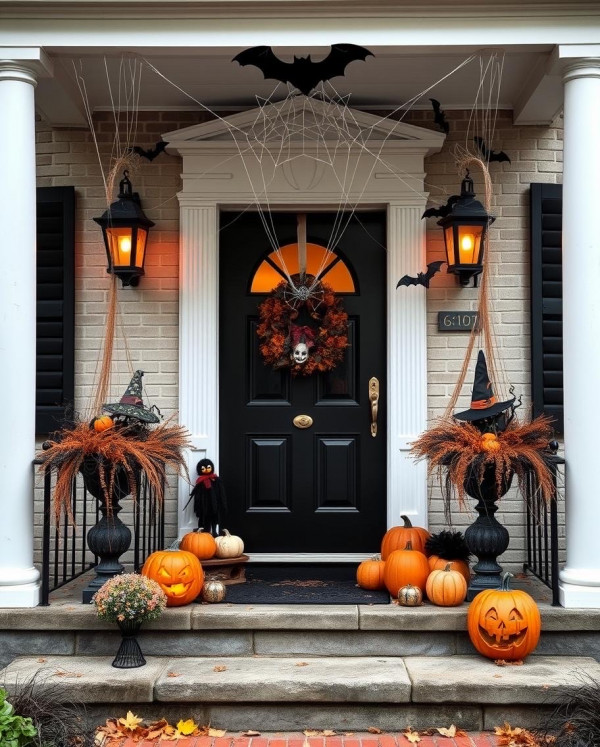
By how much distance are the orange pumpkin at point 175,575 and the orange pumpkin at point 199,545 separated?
0.45 metres

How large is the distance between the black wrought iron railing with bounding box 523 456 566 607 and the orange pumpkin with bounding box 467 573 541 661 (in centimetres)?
36

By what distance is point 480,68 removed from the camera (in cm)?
534

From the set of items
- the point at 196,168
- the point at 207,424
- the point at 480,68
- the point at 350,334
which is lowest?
the point at 207,424

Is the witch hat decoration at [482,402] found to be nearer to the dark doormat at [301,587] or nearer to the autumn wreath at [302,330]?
the dark doormat at [301,587]

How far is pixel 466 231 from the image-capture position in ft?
18.2

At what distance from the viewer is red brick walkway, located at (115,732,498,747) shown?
13.4ft

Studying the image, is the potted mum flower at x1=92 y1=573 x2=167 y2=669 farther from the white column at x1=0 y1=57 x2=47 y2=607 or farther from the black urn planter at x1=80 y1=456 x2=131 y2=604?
the white column at x1=0 y1=57 x2=47 y2=607

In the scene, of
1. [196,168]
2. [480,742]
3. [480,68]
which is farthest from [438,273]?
[480,742]

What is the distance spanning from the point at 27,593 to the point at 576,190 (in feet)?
11.6

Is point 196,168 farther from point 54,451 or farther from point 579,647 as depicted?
point 579,647

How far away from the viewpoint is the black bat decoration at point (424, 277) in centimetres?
565

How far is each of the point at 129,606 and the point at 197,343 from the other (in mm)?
2016

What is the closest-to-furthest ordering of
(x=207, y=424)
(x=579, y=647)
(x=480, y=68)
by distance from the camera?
(x=579, y=647) < (x=480, y=68) < (x=207, y=424)

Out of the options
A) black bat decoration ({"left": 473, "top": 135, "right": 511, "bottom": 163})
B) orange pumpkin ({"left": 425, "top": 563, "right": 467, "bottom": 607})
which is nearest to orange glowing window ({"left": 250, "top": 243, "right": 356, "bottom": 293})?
black bat decoration ({"left": 473, "top": 135, "right": 511, "bottom": 163})
